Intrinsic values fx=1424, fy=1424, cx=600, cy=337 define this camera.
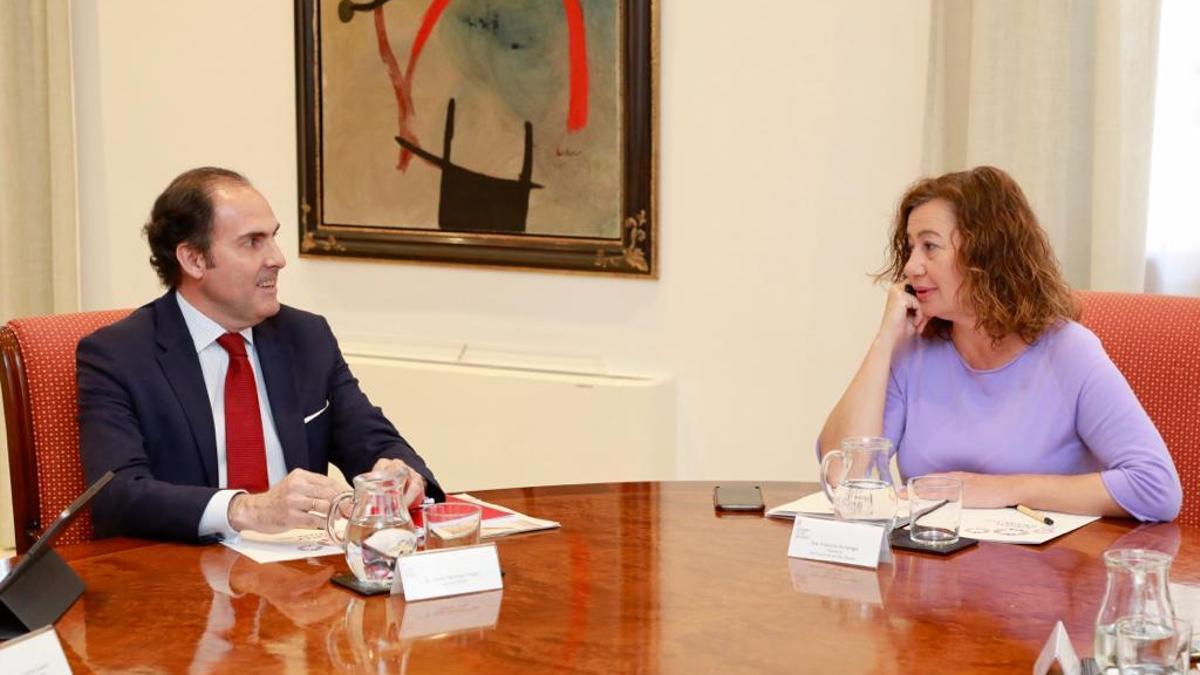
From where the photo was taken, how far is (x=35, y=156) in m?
5.21

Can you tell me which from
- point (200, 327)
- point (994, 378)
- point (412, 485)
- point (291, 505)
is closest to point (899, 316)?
point (994, 378)

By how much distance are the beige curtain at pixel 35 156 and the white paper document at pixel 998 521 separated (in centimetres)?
356

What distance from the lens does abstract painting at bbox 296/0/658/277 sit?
4281 mm

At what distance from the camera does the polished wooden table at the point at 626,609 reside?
1.76m

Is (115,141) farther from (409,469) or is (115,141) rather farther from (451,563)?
(451,563)

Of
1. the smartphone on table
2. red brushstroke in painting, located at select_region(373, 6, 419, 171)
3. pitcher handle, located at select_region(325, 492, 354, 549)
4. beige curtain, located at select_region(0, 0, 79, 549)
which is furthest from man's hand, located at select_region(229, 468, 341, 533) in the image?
beige curtain, located at select_region(0, 0, 79, 549)

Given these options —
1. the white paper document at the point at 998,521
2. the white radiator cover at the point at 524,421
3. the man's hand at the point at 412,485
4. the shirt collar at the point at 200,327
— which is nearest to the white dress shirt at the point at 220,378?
the shirt collar at the point at 200,327

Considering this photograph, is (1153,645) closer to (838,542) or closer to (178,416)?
(838,542)

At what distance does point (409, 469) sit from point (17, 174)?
329 centimetres

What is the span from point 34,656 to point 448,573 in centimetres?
59

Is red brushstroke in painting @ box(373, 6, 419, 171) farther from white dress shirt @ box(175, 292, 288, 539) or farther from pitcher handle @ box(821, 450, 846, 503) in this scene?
pitcher handle @ box(821, 450, 846, 503)

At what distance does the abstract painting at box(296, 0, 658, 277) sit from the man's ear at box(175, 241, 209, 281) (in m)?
1.67

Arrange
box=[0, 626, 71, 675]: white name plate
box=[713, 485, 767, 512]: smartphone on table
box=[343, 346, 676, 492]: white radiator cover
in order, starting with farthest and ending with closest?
box=[343, 346, 676, 492]: white radiator cover, box=[713, 485, 767, 512]: smartphone on table, box=[0, 626, 71, 675]: white name plate

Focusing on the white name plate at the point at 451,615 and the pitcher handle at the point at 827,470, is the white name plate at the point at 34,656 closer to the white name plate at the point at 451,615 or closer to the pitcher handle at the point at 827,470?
the white name plate at the point at 451,615
